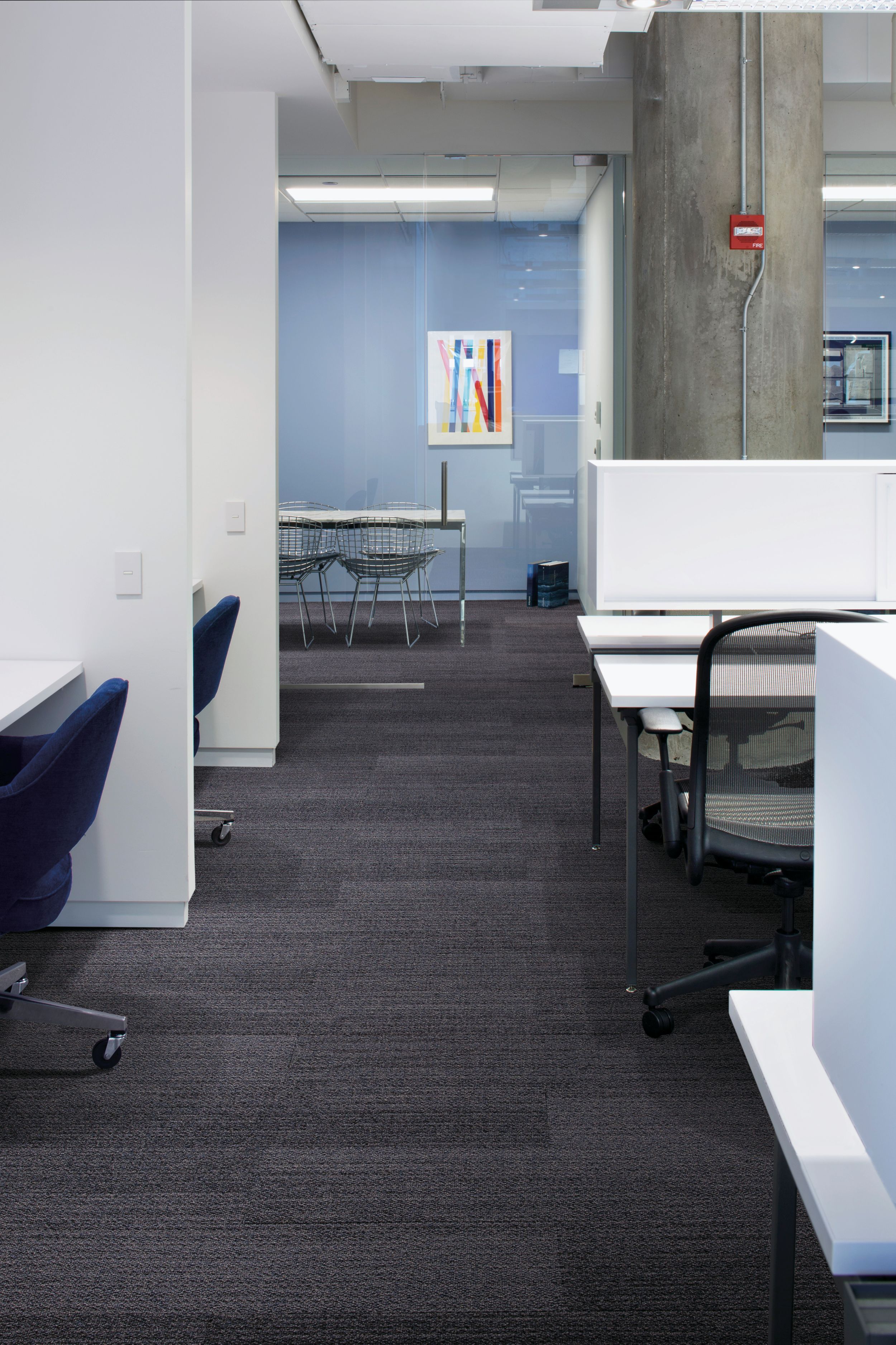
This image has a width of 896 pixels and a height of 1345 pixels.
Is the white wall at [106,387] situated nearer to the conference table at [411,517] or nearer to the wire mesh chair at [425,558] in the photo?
the conference table at [411,517]

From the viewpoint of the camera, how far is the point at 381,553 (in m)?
7.38

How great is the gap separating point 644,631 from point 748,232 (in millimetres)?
2122

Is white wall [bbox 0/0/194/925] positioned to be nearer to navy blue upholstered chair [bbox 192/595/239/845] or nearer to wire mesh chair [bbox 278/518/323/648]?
navy blue upholstered chair [bbox 192/595/239/845]

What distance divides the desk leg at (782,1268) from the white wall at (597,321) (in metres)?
6.22

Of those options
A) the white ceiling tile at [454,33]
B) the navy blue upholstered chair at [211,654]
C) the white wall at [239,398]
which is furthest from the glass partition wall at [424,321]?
the navy blue upholstered chair at [211,654]

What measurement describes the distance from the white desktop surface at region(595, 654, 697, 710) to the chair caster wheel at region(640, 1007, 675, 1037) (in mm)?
706

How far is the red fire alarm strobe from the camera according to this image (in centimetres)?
464

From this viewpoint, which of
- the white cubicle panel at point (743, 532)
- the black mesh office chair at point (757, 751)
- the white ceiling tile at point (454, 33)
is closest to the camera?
the black mesh office chair at point (757, 751)

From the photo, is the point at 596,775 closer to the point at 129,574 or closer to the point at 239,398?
the point at 129,574

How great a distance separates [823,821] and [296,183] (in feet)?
23.0

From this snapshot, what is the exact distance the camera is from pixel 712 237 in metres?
4.73

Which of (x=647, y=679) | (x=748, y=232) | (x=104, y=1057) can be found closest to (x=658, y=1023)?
(x=647, y=679)

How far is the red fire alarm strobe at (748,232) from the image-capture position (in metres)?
4.64

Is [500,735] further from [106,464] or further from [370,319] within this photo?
[370,319]
